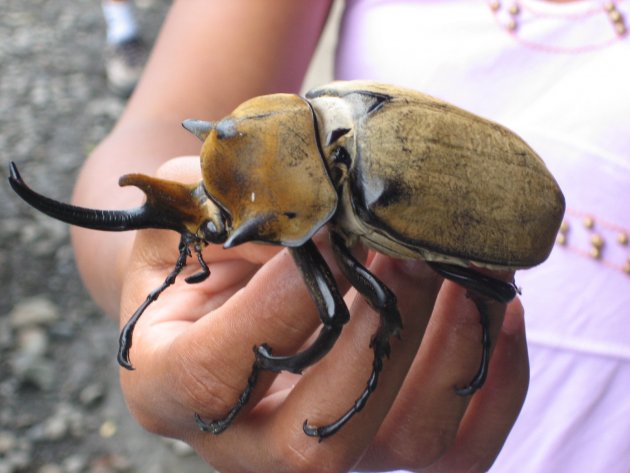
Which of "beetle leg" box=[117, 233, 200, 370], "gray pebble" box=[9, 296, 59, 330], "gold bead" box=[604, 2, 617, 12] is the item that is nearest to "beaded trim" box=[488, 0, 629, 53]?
"gold bead" box=[604, 2, 617, 12]

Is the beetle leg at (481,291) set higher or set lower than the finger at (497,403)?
A: higher

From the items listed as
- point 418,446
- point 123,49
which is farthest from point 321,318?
point 123,49

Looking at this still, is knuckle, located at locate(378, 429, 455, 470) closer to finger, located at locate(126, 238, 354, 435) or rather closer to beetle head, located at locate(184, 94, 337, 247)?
finger, located at locate(126, 238, 354, 435)

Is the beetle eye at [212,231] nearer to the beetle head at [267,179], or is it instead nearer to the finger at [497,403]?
the beetle head at [267,179]

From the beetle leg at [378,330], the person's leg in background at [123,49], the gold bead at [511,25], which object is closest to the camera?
the beetle leg at [378,330]

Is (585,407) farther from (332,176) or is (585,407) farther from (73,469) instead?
(73,469)

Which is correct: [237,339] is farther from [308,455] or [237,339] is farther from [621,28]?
[621,28]

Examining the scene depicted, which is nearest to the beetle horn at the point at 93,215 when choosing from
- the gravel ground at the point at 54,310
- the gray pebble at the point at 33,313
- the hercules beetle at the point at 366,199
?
the hercules beetle at the point at 366,199
